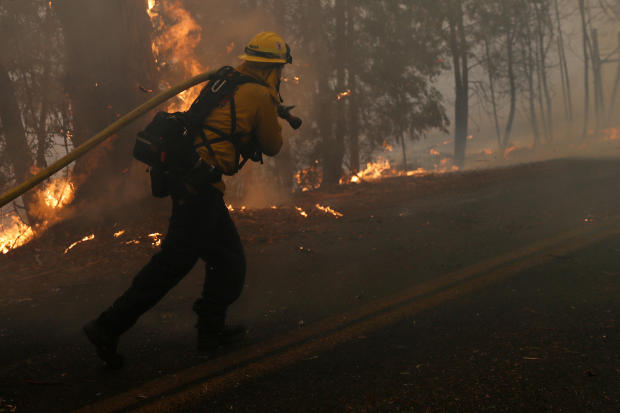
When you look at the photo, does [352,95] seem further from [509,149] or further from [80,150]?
[509,149]

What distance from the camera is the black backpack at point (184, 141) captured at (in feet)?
10.6

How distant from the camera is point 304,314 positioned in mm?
4121

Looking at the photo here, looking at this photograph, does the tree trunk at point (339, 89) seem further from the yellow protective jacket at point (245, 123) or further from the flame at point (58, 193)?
the yellow protective jacket at point (245, 123)

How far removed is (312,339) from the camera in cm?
353

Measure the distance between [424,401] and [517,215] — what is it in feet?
17.8

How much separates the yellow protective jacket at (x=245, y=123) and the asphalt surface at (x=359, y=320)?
1.30 metres

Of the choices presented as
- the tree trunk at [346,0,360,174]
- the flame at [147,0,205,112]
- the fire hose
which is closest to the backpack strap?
the fire hose

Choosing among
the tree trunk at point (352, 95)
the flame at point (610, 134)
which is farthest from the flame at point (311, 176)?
the flame at point (610, 134)

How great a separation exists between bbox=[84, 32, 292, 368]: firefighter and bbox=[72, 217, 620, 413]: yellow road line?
360 millimetres

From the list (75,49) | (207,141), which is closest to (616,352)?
(207,141)

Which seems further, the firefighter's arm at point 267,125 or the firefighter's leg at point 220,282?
the firefighter's leg at point 220,282

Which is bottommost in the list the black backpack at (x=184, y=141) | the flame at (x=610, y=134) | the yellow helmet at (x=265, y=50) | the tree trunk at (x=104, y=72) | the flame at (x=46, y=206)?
the flame at (x=610, y=134)

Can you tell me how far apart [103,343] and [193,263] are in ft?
2.43

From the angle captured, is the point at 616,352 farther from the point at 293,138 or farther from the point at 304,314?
the point at 293,138
